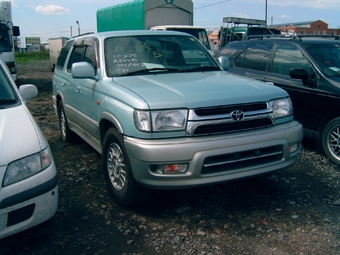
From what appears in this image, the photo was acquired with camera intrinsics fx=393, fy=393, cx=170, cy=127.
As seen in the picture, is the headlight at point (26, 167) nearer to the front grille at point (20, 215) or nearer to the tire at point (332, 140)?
the front grille at point (20, 215)

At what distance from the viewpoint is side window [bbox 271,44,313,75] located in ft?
19.1

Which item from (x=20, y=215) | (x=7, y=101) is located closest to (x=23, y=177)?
(x=20, y=215)

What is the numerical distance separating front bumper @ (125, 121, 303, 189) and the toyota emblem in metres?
0.14

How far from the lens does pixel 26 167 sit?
10.2 feet

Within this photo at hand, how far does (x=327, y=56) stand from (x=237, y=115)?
2.95 metres

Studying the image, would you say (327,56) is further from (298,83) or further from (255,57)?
(255,57)

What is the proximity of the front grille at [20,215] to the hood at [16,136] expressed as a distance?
0.39m

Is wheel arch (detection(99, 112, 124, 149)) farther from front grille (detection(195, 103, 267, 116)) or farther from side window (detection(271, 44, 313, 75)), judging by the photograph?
side window (detection(271, 44, 313, 75))

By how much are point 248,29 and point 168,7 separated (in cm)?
552

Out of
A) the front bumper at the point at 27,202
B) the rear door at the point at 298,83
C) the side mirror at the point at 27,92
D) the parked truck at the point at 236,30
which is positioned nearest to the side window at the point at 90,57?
the side mirror at the point at 27,92

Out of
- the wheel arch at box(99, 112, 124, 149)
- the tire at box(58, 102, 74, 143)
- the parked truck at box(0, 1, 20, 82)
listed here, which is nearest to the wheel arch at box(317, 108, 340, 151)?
the wheel arch at box(99, 112, 124, 149)

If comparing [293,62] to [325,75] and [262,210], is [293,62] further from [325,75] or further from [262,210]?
[262,210]

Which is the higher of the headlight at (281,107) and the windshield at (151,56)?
the windshield at (151,56)

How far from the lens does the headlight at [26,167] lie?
9.87ft
